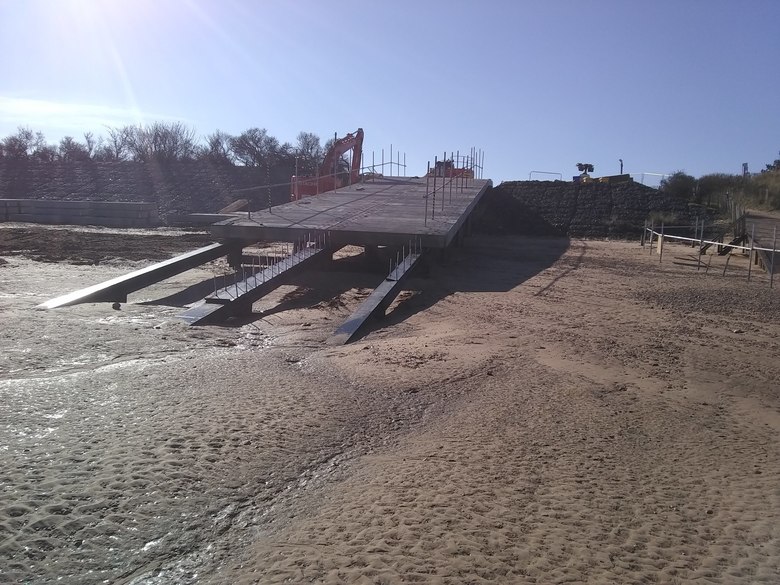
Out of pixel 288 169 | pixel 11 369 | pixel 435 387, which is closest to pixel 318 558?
pixel 435 387

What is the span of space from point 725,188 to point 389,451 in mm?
42945

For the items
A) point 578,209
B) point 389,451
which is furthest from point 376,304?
point 578,209

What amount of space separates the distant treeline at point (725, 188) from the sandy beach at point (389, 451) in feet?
107

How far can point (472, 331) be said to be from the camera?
420 inches

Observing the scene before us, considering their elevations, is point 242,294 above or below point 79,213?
below

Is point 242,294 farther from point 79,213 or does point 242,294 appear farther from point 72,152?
point 72,152

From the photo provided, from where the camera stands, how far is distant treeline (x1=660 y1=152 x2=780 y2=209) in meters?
40.0

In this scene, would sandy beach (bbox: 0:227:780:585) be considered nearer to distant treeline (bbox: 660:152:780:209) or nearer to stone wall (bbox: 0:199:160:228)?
stone wall (bbox: 0:199:160:228)

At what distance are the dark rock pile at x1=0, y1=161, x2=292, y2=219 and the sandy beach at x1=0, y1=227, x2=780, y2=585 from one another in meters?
31.1

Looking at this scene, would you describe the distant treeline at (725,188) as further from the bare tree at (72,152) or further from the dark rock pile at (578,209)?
the bare tree at (72,152)

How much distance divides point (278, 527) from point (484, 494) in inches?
55.0

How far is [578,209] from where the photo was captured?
36125 mm

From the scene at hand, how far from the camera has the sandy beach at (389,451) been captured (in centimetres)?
384

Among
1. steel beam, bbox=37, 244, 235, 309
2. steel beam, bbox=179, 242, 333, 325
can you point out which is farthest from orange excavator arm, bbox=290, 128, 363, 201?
steel beam, bbox=179, 242, 333, 325
